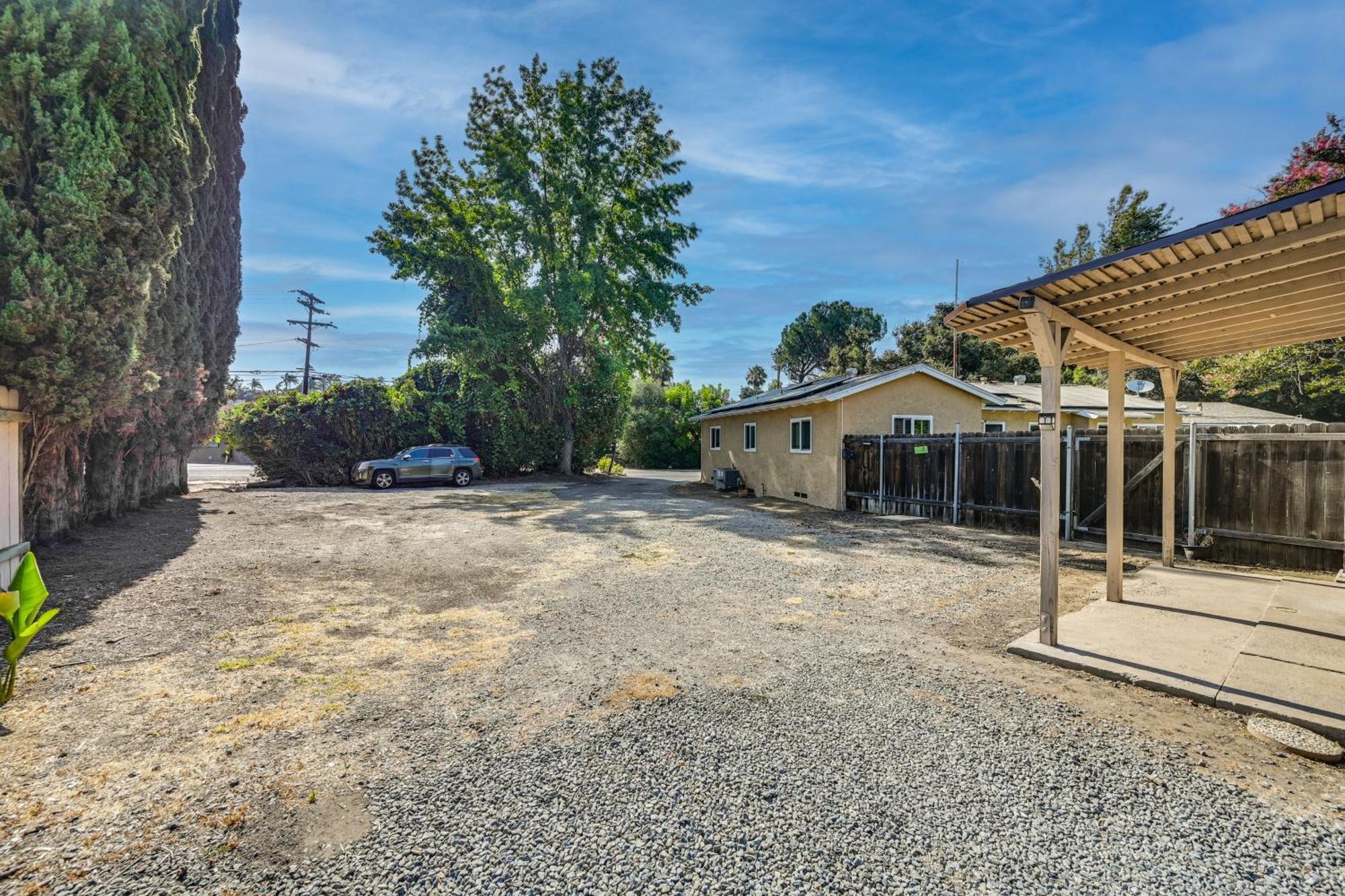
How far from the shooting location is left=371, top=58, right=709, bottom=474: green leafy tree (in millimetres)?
21625

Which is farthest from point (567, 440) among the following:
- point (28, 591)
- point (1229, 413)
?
point (1229, 413)

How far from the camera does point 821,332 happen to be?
1778 inches

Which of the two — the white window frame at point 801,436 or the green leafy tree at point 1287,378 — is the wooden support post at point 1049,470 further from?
the green leafy tree at point 1287,378

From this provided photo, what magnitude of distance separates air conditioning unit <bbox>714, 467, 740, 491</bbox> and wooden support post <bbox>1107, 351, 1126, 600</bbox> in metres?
12.8

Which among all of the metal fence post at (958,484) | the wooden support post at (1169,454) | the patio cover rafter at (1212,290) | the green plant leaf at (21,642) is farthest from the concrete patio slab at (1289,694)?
the metal fence post at (958,484)

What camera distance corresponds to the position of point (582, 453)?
77.8 feet

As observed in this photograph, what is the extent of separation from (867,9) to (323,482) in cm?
2025

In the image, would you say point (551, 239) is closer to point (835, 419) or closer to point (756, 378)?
point (835, 419)

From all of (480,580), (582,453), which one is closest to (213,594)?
(480,580)

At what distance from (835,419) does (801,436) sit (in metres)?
1.70

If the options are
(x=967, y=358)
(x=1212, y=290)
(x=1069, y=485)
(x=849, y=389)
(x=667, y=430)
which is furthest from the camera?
(x=967, y=358)

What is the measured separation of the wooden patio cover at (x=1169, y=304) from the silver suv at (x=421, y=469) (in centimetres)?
1698

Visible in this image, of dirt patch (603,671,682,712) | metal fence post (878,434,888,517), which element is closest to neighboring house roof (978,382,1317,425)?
metal fence post (878,434,888,517)

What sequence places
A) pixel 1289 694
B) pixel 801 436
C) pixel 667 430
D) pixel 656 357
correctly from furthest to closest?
pixel 667 430, pixel 656 357, pixel 801 436, pixel 1289 694
